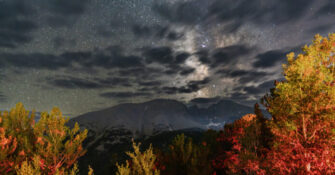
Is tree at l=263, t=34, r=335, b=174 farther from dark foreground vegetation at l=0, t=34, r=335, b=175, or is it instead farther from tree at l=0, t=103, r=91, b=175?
tree at l=0, t=103, r=91, b=175

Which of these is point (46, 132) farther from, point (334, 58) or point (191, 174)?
point (334, 58)

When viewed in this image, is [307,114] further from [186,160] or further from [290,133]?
[186,160]

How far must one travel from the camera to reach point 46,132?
11805 mm

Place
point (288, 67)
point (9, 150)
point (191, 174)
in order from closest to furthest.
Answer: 1. point (9, 150)
2. point (288, 67)
3. point (191, 174)

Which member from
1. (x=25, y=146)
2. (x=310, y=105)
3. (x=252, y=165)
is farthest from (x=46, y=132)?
(x=310, y=105)

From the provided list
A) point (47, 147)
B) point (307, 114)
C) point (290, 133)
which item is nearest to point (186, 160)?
point (290, 133)

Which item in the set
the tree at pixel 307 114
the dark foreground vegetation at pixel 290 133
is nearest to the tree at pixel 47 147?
the dark foreground vegetation at pixel 290 133

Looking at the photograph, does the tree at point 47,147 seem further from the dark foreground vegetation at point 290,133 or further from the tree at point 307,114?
the tree at point 307,114

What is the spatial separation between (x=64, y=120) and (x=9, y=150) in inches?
182

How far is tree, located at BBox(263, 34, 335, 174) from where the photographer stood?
11094 millimetres

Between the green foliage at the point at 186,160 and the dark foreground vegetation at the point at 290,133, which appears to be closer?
the dark foreground vegetation at the point at 290,133

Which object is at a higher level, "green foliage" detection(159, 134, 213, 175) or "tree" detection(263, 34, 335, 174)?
"tree" detection(263, 34, 335, 174)

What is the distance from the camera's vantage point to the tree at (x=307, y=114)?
11.1 metres

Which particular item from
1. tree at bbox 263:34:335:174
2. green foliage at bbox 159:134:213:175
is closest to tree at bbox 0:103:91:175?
green foliage at bbox 159:134:213:175
